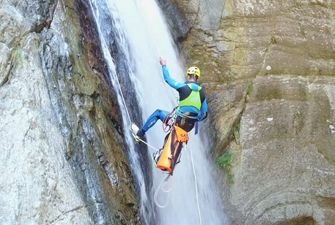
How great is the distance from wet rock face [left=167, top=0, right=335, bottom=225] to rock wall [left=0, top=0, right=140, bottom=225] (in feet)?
12.1

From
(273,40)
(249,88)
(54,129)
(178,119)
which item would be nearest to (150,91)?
(178,119)

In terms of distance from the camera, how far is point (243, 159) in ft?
36.8

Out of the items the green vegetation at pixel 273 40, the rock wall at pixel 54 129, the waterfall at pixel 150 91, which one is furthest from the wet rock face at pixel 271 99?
the rock wall at pixel 54 129

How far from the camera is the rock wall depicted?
21.0ft

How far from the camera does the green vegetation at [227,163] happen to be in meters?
11.2

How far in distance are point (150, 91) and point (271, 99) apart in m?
2.61

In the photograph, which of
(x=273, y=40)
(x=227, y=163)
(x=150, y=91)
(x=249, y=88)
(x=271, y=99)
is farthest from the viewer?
(x=273, y=40)

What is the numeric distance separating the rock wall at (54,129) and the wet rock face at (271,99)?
12.1ft

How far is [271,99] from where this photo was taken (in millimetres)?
11602

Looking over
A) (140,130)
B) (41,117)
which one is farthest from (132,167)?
(41,117)

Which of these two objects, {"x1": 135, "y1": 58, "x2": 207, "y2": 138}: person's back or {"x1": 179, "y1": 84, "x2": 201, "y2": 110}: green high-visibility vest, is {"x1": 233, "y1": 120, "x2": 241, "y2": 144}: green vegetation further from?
{"x1": 179, "y1": 84, "x2": 201, "y2": 110}: green high-visibility vest

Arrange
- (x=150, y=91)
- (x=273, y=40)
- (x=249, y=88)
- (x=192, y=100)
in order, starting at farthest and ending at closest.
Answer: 1. (x=273, y=40)
2. (x=249, y=88)
3. (x=150, y=91)
4. (x=192, y=100)

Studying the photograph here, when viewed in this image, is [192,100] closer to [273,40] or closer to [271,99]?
[271,99]

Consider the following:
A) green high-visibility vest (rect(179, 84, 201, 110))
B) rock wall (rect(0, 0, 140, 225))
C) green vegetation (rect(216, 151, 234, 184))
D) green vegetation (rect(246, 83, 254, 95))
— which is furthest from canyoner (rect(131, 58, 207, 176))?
green vegetation (rect(246, 83, 254, 95))
